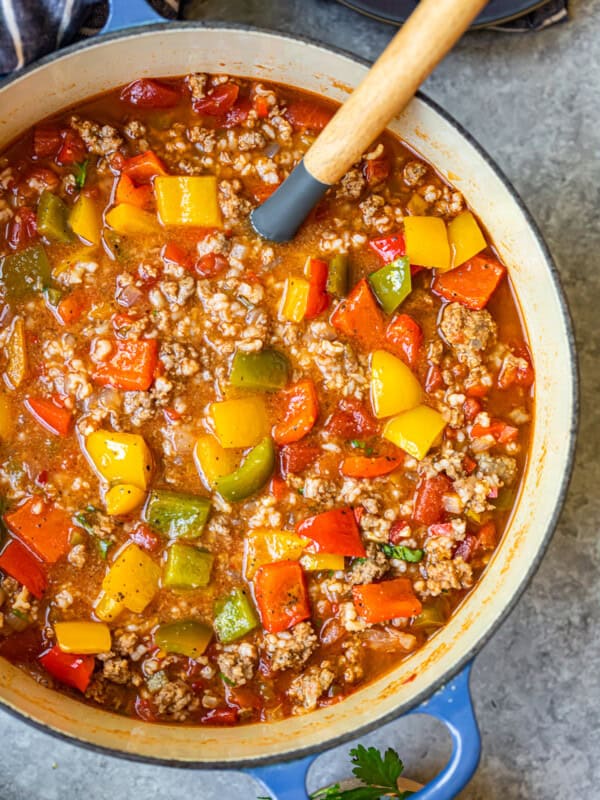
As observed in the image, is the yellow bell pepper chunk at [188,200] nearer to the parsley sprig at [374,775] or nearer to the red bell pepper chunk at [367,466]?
the red bell pepper chunk at [367,466]

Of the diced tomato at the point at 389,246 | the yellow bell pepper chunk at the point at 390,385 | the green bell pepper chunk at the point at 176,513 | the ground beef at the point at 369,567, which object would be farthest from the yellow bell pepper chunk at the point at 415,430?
the green bell pepper chunk at the point at 176,513

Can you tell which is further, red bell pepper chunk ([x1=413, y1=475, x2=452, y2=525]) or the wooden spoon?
red bell pepper chunk ([x1=413, y1=475, x2=452, y2=525])

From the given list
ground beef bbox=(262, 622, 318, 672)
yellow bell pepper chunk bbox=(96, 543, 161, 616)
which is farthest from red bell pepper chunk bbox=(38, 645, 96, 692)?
ground beef bbox=(262, 622, 318, 672)

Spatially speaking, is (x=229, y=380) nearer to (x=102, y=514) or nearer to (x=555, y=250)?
(x=102, y=514)

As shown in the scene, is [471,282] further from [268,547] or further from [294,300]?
[268,547]

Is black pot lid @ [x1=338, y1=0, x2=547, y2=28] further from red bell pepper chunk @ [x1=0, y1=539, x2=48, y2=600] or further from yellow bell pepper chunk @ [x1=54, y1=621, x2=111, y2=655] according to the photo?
yellow bell pepper chunk @ [x1=54, y1=621, x2=111, y2=655]

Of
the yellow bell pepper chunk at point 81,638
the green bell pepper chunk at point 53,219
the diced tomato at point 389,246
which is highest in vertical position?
the diced tomato at point 389,246

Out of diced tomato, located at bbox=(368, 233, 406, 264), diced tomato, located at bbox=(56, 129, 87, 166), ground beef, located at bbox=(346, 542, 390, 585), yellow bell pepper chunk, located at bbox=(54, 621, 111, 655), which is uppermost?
diced tomato, located at bbox=(368, 233, 406, 264)
